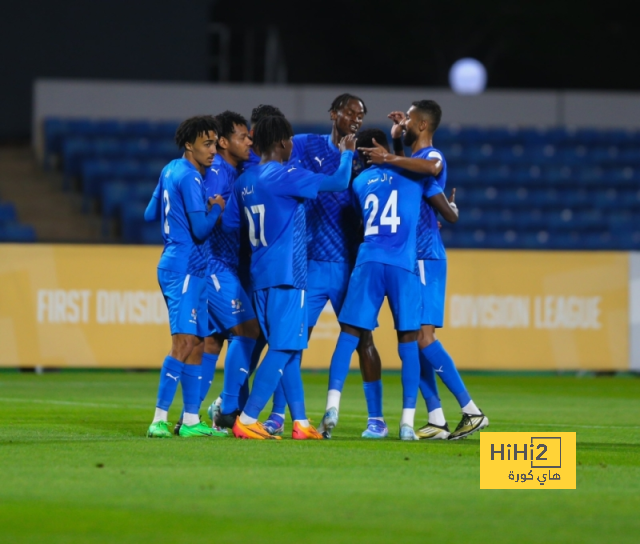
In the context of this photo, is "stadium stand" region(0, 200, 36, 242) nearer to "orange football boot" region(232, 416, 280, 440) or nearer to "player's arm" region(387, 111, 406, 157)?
"player's arm" region(387, 111, 406, 157)

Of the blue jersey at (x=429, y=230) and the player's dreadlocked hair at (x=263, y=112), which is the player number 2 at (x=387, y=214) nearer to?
the blue jersey at (x=429, y=230)

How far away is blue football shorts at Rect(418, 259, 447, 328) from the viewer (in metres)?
7.71

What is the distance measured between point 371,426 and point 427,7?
27619mm

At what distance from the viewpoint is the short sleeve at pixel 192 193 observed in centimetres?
728

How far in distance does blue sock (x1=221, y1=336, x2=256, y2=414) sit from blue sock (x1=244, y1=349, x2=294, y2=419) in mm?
575

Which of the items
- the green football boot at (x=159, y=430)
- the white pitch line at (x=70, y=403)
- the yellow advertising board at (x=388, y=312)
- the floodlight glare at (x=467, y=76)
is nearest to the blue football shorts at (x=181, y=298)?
the green football boot at (x=159, y=430)

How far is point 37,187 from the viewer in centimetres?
2114

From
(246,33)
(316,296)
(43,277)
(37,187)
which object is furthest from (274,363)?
(246,33)

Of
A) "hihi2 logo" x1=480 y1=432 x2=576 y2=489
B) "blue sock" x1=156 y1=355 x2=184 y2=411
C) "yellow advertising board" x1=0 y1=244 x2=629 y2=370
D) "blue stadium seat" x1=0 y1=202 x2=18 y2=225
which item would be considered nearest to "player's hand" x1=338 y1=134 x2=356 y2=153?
"blue sock" x1=156 y1=355 x2=184 y2=411

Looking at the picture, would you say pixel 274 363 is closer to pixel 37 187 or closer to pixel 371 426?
pixel 371 426

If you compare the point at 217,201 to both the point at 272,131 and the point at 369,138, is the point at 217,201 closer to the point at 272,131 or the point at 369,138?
the point at 272,131

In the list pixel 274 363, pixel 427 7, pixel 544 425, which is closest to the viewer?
pixel 274 363

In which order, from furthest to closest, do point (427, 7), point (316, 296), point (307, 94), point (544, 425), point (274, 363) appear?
point (427, 7)
point (307, 94)
point (544, 425)
point (316, 296)
point (274, 363)

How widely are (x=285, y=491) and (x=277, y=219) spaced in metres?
2.55
